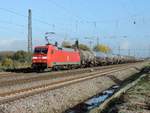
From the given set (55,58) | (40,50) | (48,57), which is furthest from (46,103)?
(55,58)

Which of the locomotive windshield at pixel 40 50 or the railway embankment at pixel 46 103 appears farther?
the locomotive windshield at pixel 40 50

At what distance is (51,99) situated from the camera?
18.0 meters

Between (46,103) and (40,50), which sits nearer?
(46,103)

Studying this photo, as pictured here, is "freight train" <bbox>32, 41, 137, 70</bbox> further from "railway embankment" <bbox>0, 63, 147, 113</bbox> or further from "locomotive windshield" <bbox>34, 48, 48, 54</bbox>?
"railway embankment" <bbox>0, 63, 147, 113</bbox>

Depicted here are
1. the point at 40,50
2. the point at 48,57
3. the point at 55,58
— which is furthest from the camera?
the point at 55,58

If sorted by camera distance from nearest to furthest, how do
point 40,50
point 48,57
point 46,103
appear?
point 46,103 → point 48,57 → point 40,50

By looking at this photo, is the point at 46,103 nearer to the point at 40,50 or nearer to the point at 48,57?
the point at 48,57

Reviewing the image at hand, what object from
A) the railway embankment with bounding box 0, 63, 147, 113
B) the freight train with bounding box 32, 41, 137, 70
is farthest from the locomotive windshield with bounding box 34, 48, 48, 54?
the railway embankment with bounding box 0, 63, 147, 113

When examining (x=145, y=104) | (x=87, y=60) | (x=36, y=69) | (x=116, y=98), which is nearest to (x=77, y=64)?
(x=87, y=60)

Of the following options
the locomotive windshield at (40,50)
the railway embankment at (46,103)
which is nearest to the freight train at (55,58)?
the locomotive windshield at (40,50)

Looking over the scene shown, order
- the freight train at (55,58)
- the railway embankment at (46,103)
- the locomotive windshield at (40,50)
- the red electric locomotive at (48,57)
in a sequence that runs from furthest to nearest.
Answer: the locomotive windshield at (40,50), the freight train at (55,58), the red electric locomotive at (48,57), the railway embankment at (46,103)

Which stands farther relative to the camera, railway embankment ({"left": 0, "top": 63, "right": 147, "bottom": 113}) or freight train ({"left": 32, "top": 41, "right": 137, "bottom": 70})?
freight train ({"left": 32, "top": 41, "right": 137, "bottom": 70})

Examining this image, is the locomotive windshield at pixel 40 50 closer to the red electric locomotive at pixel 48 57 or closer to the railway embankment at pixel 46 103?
the red electric locomotive at pixel 48 57

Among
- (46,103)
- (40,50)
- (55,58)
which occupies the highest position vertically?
(40,50)
